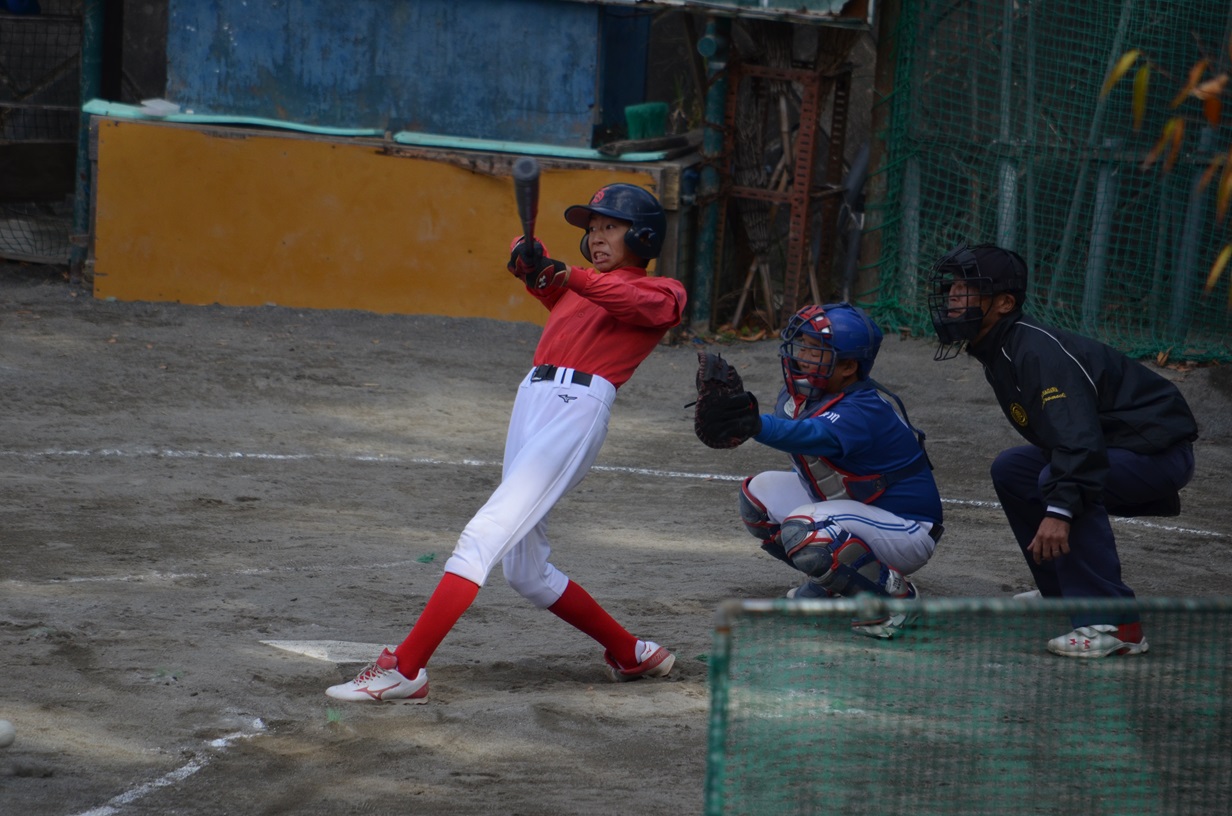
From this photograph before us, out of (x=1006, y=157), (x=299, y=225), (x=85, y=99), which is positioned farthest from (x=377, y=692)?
(x=85, y=99)

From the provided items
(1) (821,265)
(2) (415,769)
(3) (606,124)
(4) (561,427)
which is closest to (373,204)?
(3) (606,124)

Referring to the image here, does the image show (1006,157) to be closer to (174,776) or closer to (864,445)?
(864,445)

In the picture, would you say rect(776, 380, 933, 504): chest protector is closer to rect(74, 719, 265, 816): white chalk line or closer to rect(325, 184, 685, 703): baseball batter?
rect(325, 184, 685, 703): baseball batter

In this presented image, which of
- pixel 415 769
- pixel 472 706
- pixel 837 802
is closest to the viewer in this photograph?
pixel 837 802

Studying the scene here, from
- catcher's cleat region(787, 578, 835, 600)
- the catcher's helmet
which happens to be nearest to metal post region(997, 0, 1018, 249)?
catcher's cleat region(787, 578, 835, 600)

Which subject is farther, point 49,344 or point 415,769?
point 49,344

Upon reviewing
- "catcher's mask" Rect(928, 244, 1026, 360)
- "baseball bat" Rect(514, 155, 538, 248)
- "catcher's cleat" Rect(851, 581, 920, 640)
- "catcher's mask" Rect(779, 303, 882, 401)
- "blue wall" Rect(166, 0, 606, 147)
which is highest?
"blue wall" Rect(166, 0, 606, 147)

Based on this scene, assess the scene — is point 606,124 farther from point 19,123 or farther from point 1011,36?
point 19,123

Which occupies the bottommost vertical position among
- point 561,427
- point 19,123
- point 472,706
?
point 472,706

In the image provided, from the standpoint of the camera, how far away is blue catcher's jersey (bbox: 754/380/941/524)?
5.22 meters

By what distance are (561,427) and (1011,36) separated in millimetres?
8954

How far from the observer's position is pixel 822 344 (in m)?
5.42

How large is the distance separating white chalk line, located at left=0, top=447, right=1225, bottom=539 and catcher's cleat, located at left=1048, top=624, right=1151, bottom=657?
2705 millimetres

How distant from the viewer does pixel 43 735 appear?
4.30 meters
